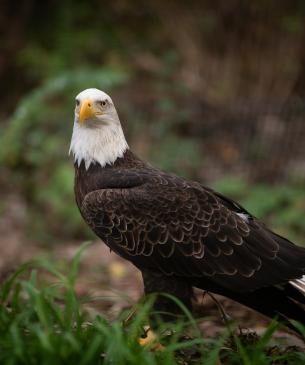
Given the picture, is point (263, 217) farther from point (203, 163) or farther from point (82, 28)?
point (82, 28)

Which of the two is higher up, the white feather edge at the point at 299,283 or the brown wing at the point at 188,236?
the brown wing at the point at 188,236

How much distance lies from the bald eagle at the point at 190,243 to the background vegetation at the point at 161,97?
2889 millimetres

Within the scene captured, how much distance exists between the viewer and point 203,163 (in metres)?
9.77

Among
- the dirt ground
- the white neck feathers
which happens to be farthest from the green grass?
the white neck feathers

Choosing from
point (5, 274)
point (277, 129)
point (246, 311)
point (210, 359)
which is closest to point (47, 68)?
point (277, 129)

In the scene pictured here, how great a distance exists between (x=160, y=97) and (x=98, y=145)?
673cm

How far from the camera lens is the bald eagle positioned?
395 centimetres

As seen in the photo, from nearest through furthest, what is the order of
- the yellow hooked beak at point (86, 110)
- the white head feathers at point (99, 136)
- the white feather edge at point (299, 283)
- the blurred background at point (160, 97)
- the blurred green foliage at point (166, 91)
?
1. the white feather edge at point (299, 283)
2. the yellow hooked beak at point (86, 110)
3. the white head feathers at point (99, 136)
4. the blurred background at point (160, 97)
5. the blurred green foliage at point (166, 91)

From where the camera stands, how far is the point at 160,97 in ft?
36.4

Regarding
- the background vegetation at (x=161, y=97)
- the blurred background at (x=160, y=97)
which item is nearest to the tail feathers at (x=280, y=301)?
the blurred background at (x=160, y=97)

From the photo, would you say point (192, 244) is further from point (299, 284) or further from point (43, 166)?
point (43, 166)

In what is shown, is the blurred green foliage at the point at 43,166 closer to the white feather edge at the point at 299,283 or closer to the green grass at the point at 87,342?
the green grass at the point at 87,342

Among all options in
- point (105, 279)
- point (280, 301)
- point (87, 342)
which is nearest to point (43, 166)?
point (105, 279)

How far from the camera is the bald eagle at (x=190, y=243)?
155 inches
